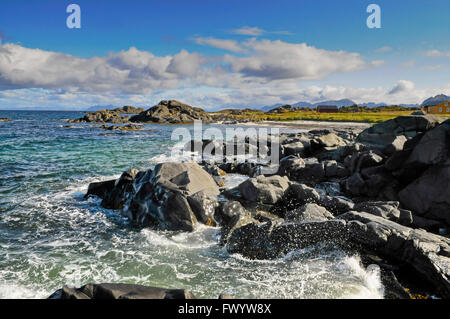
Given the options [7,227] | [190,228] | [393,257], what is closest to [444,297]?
[393,257]

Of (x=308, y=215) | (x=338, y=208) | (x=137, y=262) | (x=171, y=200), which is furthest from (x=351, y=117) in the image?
(x=137, y=262)

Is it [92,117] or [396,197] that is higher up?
[92,117]

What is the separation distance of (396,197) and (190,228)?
10829mm

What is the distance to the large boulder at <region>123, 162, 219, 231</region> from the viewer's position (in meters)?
12.2

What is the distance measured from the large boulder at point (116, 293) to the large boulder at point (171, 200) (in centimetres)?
562

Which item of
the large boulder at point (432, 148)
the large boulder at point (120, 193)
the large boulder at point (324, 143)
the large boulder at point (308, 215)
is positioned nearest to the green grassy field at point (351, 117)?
the large boulder at point (324, 143)

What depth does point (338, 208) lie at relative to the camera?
12.9 m

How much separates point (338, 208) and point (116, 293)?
10428 mm

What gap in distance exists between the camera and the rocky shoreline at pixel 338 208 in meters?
8.59

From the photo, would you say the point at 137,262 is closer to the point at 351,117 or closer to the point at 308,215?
the point at 308,215

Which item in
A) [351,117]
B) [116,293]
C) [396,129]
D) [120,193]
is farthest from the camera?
[351,117]

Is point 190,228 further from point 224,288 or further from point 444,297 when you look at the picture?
point 444,297
